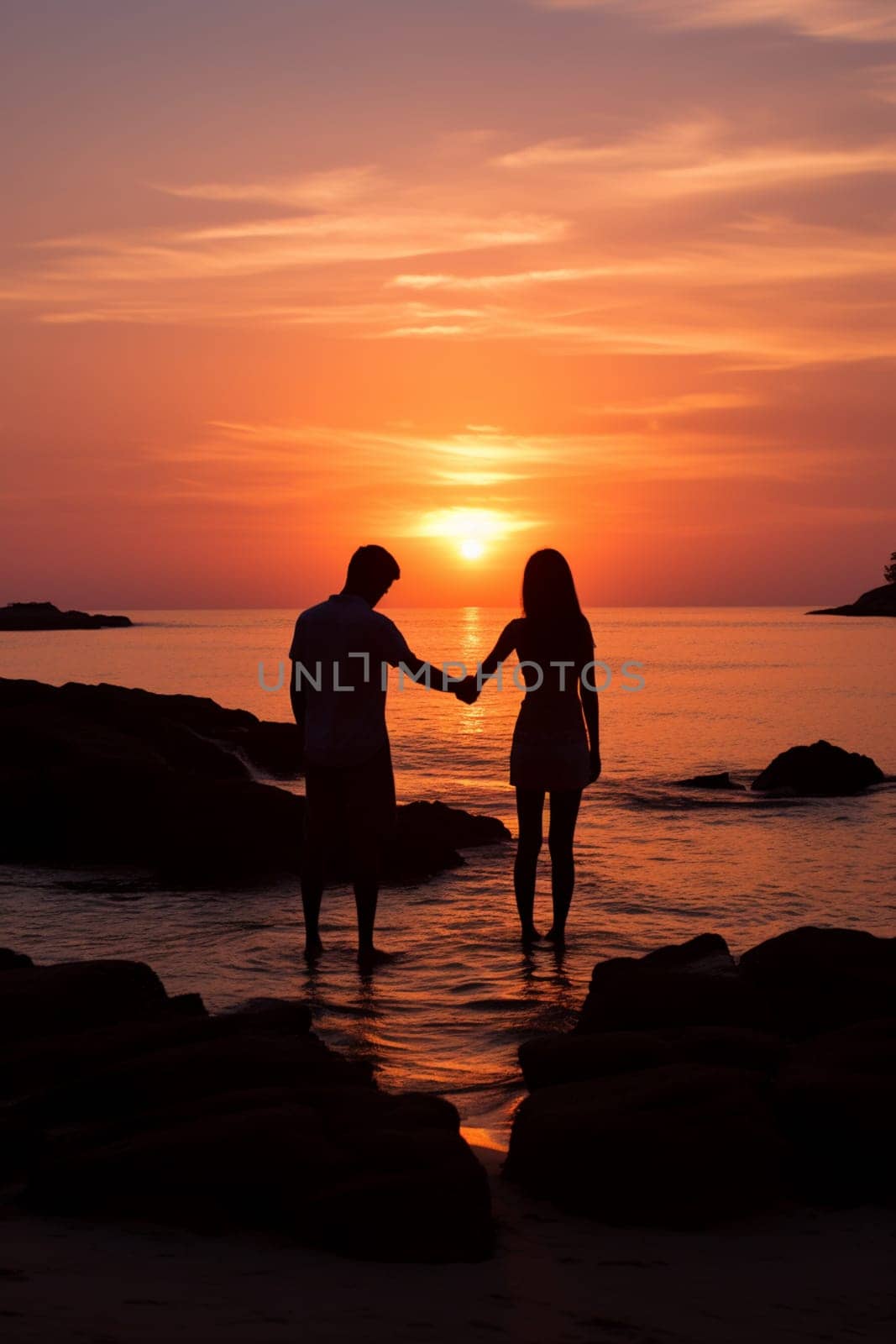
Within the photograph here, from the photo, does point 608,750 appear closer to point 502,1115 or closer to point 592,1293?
point 502,1115

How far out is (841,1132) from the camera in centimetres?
456

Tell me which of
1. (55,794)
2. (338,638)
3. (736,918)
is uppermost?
(338,638)

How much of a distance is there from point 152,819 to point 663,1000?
7501 mm

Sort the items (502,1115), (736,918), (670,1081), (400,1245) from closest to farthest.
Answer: (400,1245) < (670,1081) < (502,1115) < (736,918)

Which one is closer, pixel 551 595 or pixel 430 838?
pixel 551 595

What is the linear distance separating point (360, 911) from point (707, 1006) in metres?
2.71

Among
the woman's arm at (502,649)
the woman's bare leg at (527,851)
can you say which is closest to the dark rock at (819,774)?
the woman's bare leg at (527,851)

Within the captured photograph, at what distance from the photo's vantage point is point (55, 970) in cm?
636

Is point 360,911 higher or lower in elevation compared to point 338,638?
lower

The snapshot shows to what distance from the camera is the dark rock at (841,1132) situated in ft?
14.6

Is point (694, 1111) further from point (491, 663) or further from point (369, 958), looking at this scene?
point (491, 663)

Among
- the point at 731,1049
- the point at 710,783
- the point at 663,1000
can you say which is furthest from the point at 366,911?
the point at 710,783

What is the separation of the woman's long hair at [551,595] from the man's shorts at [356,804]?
1341 mm

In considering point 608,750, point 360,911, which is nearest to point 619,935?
point 360,911
